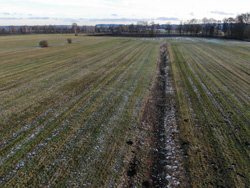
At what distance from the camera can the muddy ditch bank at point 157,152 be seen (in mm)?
5492

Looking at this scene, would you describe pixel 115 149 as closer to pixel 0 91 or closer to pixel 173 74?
pixel 0 91

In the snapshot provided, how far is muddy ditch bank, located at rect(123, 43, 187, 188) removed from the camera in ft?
18.0

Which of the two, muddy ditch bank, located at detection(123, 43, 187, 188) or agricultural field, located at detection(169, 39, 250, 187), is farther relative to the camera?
agricultural field, located at detection(169, 39, 250, 187)

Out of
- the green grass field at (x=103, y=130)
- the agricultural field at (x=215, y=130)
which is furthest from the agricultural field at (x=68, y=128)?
the agricultural field at (x=215, y=130)

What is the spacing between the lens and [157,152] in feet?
22.2

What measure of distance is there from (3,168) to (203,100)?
12.4m

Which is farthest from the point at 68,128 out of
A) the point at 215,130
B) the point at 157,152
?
the point at 215,130

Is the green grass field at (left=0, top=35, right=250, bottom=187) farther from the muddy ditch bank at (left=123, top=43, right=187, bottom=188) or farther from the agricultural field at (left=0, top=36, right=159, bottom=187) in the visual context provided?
the muddy ditch bank at (left=123, top=43, right=187, bottom=188)

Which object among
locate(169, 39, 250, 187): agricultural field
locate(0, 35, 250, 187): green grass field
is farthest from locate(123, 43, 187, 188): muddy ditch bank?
locate(169, 39, 250, 187): agricultural field

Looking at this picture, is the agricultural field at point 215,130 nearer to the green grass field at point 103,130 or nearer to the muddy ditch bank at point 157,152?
the green grass field at point 103,130

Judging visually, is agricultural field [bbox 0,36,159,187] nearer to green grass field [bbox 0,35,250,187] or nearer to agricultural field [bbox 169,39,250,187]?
green grass field [bbox 0,35,250,187]

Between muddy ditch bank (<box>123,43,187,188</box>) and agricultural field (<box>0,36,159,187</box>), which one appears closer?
muddy ditch bank (<box>123,43,187,188</box>)

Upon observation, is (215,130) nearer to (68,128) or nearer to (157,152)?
(157,152)

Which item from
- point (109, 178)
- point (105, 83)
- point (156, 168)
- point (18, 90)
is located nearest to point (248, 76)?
point (105, 83)
